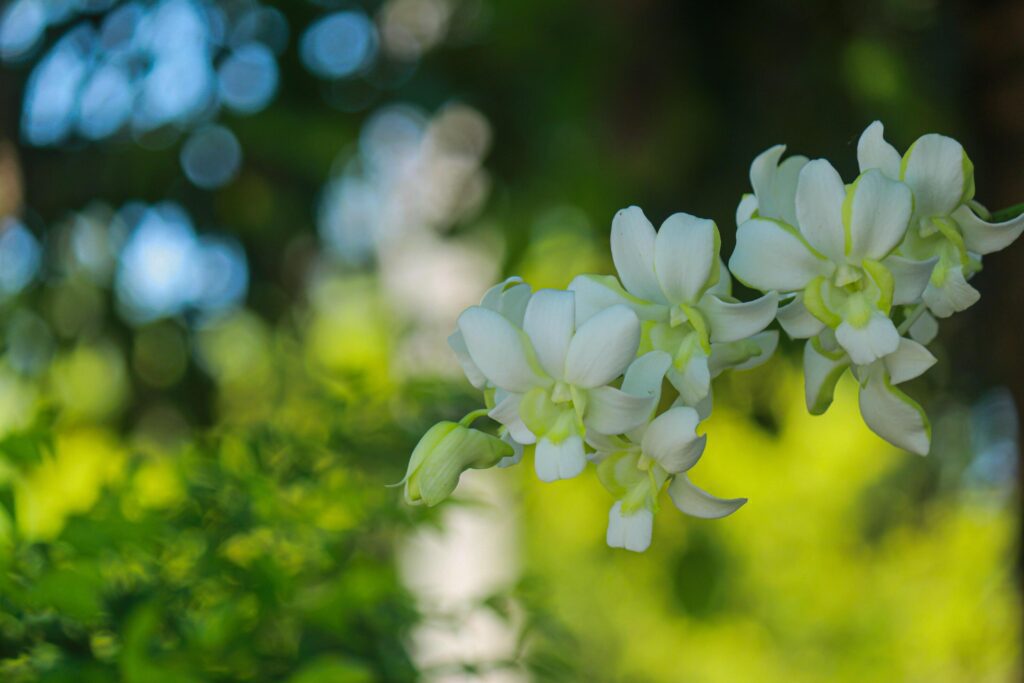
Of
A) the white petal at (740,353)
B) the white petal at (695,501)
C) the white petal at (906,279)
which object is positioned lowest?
the white petal at (695,501)

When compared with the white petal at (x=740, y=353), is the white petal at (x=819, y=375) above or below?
below

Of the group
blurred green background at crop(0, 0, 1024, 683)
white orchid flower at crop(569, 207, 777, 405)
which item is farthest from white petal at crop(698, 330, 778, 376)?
blurred green background at crop(0, 0, 1024, 683)

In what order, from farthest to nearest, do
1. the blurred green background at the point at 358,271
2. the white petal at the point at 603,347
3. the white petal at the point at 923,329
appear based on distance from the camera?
the blurred green background at the point at 358,271 < the white petal at the point at 923,329 < the white petal at the point at 603,347

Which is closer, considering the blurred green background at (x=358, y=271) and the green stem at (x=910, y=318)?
the green stem at (x=910, y=318)

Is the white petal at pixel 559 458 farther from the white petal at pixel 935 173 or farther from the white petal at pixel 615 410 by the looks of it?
the white petal at pixel 935 173

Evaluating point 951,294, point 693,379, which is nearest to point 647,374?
point 693,379

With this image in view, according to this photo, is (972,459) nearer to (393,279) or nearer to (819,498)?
(393,279)

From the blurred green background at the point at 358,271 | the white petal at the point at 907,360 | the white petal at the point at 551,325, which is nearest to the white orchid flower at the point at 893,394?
the white petal at the point at 907,360
